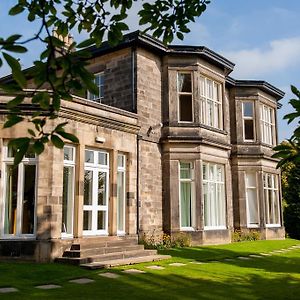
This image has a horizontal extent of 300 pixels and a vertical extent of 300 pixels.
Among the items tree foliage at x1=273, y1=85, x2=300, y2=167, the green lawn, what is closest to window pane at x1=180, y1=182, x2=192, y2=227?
the green lawn

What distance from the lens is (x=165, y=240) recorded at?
1526cm

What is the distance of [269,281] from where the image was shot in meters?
9.35

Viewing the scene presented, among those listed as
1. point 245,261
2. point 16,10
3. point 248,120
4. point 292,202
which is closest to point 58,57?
point 16,10

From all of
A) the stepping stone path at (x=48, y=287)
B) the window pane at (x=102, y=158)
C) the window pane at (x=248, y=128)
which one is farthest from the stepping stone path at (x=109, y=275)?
the window pane at (x=248, y=128)

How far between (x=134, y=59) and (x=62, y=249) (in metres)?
7.45

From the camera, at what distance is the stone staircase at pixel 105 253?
10.7 m

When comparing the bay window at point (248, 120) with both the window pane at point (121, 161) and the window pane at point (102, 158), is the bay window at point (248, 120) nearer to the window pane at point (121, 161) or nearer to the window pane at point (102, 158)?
the window pane at point (121, 161)

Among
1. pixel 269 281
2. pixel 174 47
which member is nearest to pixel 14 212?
pixel 269 281

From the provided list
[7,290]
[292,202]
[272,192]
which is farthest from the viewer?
[292,202]

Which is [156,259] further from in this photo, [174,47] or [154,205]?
[174,47]

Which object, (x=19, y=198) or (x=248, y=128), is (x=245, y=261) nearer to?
(x=19, y=198)

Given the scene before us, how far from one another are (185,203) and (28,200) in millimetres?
6691

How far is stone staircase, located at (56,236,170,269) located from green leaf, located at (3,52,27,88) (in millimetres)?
8246

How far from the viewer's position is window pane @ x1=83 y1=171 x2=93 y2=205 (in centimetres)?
1270
